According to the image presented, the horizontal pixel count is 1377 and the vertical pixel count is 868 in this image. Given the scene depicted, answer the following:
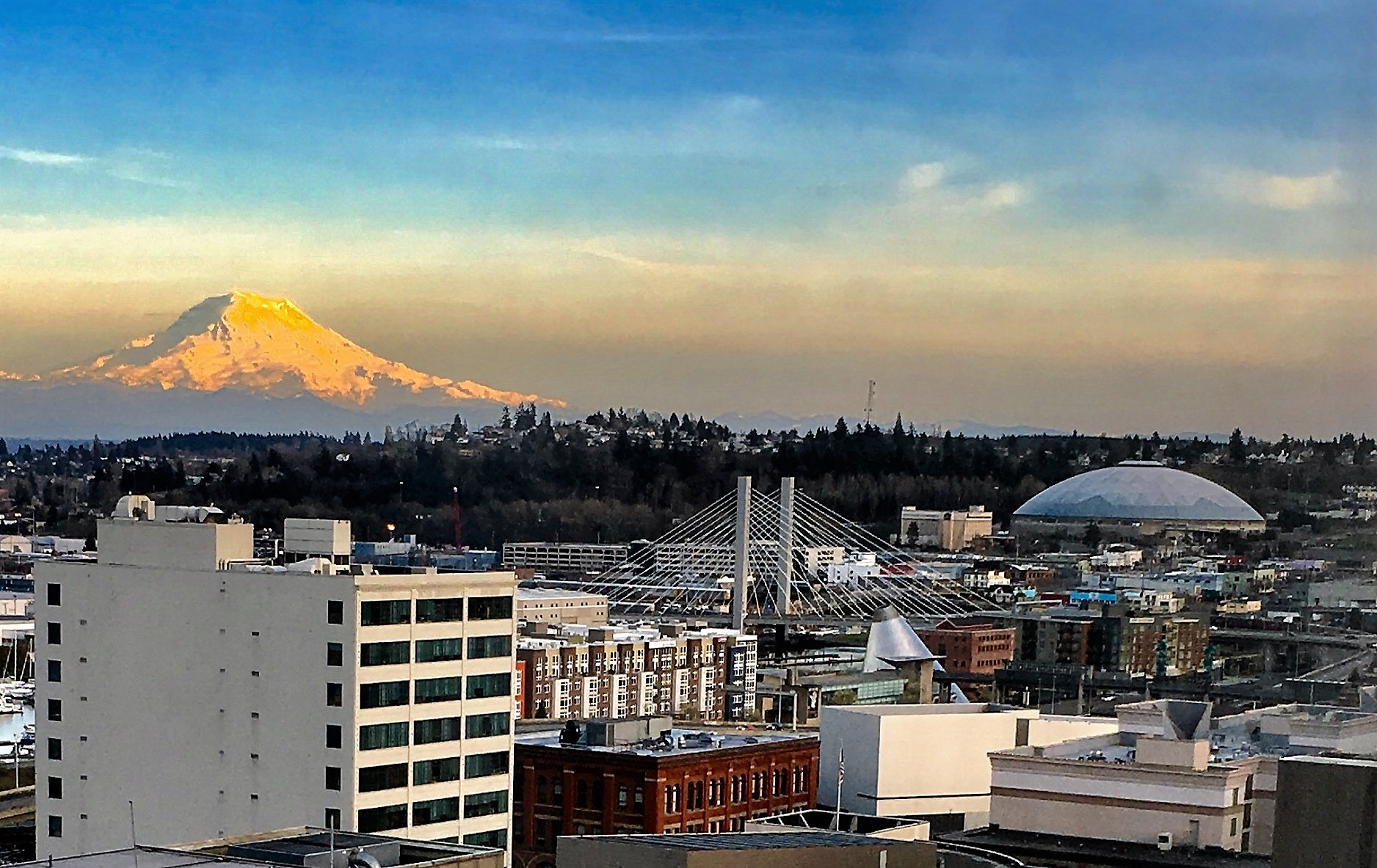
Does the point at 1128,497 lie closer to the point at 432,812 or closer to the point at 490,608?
the point at 490,608

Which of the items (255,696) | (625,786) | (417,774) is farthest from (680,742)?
(255,696)

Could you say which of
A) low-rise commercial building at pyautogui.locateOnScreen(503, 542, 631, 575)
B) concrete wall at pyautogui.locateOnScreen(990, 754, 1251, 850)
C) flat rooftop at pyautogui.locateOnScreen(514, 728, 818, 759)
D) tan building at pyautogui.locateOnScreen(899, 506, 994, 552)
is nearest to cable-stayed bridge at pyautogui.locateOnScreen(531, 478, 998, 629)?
low-rise commercial building at pyautogui.locateOnScreen(503, 542, 631, 575)

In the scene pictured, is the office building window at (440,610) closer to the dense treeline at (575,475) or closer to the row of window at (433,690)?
the row of window at (433,690)

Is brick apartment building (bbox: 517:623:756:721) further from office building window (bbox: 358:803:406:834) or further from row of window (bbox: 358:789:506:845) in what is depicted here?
office building window (bbox: 358:803:406:834)

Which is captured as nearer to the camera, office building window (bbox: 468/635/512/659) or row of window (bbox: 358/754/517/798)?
row of window (bbox: 358/754/517/798)

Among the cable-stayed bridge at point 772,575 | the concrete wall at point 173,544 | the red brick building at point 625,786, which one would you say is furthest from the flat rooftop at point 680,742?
the cable-stayed bridge at point 772,575
